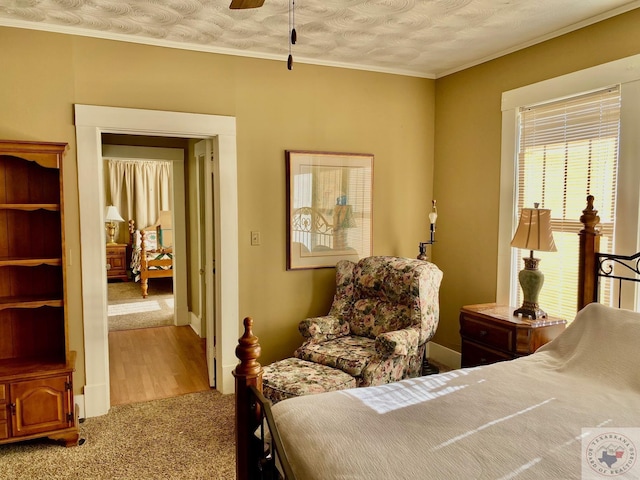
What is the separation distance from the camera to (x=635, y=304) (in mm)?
2824

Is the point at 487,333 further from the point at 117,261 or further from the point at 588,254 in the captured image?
the point at 117,261

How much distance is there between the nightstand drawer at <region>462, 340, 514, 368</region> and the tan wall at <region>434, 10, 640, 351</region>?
610mm

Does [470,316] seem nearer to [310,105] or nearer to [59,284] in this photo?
[310,105]

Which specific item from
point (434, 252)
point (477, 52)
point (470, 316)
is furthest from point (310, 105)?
point (470, 316)

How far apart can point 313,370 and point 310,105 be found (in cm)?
215

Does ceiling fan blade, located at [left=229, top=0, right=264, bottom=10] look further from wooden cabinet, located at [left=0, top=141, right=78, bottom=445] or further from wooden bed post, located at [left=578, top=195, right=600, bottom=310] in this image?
wooden bed post, located at [left=578, top=195, right=600, bottom=310]

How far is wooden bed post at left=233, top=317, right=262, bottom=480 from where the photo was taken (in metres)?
1.91

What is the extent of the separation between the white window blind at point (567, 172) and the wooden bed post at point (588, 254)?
Answer: 193mm

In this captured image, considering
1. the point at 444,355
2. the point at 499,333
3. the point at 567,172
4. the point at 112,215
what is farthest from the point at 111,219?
the point at 567,172

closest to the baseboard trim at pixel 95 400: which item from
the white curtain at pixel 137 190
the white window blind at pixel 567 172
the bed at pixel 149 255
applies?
the white window blind at pixel 567 172

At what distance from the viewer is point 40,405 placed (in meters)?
2.90

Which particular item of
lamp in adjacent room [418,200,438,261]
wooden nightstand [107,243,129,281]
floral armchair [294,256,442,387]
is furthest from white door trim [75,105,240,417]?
wooden nightstand [107,243,129,281]

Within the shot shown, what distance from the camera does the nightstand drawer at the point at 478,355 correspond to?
319cm

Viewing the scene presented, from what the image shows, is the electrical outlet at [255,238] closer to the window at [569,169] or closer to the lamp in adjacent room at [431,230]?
the lamp in adjacent room at [431,230]
